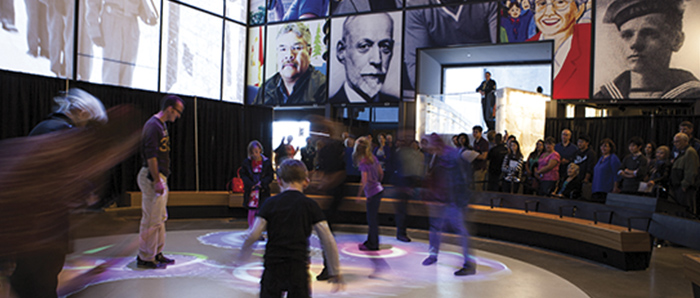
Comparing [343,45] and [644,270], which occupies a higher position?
[343,45]

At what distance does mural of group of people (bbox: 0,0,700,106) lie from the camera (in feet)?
37.5

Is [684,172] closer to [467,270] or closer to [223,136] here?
[467,270]

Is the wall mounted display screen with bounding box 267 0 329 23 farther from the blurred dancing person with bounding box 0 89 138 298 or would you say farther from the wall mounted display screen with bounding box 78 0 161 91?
the blurred dancing person with bounding box 0 89 138 298

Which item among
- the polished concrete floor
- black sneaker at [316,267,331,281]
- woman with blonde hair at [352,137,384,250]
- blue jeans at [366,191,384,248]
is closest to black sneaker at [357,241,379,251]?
blue jeans at [366,191,384,248]

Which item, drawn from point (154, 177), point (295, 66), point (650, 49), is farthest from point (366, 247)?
point (295, 66)

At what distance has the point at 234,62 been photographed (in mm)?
16266

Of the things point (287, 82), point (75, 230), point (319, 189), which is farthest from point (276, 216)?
point (287, 82)

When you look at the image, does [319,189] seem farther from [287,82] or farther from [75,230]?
[287,82]

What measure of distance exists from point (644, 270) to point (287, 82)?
11.7 m

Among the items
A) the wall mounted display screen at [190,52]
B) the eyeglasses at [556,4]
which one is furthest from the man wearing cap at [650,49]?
the wall mounted display screen at [190,52]

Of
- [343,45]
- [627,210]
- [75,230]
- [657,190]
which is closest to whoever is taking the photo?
[75,230]

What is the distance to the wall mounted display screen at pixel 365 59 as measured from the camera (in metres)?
14.4

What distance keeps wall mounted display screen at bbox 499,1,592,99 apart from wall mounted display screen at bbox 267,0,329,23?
18.7 ft

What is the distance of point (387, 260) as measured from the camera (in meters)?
6.42
